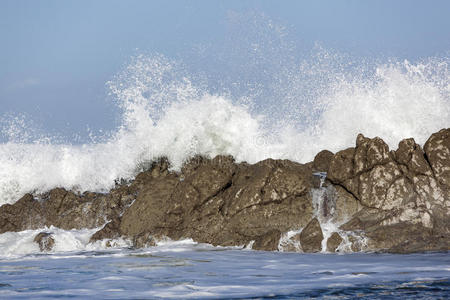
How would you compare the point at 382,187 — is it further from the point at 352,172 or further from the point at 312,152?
the point at 312,152

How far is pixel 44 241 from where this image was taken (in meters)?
10.1

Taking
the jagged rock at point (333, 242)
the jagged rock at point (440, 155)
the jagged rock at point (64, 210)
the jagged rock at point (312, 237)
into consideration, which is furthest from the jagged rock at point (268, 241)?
the jagged rock at point (64, 210)

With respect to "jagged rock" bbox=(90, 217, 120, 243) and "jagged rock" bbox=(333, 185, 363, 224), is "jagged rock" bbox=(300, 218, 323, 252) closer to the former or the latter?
"jagged rock" bbox=(333, 185, 363, 224)

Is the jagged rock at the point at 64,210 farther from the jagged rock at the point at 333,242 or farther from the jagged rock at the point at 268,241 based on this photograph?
the jagged rock at the point at 333,242

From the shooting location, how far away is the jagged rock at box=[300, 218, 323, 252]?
8094 millimetres

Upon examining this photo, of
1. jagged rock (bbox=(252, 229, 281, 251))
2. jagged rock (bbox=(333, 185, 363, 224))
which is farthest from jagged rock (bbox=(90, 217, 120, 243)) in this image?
jagged rock (bbox=(333, 185, 363, 224))

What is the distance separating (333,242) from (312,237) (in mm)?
335

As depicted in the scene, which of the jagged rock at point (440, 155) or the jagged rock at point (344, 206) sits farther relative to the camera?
the jagged rock at point (344, 206)

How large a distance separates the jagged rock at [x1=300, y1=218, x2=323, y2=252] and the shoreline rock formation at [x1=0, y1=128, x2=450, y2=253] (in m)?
0.01

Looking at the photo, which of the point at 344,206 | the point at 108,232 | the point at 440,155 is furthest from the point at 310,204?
the point at 108,232

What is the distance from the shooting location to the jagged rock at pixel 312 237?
809 cm

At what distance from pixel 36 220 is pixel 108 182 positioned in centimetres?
165

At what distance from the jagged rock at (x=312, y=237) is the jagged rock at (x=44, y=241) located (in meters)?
4.53

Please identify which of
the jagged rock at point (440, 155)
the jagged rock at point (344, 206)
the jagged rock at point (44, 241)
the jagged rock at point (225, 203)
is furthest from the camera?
the jagged rock at point (44, 241)
